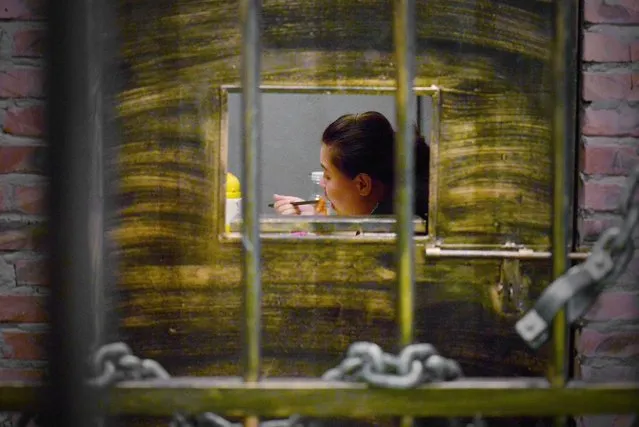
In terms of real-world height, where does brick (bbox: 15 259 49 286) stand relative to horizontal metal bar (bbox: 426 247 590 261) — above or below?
below

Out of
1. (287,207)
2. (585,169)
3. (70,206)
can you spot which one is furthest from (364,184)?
(70,206)

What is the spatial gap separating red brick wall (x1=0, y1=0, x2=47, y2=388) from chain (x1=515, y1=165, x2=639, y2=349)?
100cm

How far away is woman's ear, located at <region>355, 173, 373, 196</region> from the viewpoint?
2223 millimetres

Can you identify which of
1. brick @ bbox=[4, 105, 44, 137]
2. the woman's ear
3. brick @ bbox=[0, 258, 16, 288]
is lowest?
brick @ bbox=[0, 258, 16, 288]

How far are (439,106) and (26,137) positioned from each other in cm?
84

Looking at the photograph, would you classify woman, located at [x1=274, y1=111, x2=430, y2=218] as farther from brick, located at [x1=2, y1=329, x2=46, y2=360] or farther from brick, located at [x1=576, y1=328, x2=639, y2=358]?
brick, located at [x1=2, y1=329, x2=46, y2=360]

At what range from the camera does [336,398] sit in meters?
0.72

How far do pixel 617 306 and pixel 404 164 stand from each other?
916mm

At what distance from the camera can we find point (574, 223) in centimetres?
154

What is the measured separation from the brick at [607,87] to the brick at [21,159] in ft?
3.54

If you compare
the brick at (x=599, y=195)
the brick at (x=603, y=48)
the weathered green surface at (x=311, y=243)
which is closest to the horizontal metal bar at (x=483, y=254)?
the weathered green surface at (x=311, y=243)

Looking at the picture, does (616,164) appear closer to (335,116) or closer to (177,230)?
(177,230)

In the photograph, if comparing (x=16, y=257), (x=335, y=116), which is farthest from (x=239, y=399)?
(x=335, y=116)

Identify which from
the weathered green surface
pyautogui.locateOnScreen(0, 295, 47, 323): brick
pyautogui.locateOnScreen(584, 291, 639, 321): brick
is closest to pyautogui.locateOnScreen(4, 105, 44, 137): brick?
the weathered green surface
